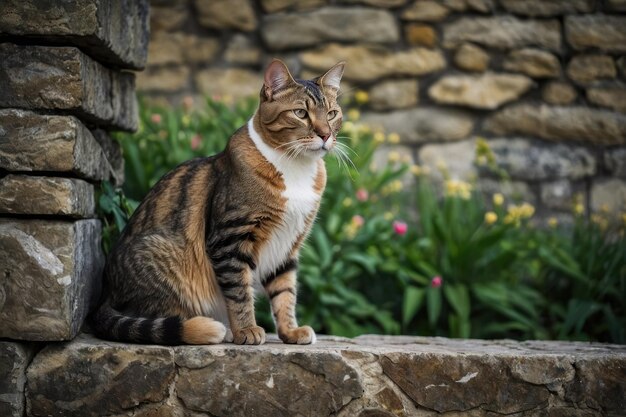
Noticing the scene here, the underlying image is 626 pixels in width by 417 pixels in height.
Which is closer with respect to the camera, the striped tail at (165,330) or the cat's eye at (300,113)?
the striped tail at (165,330)

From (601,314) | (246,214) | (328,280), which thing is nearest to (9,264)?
(246,214)

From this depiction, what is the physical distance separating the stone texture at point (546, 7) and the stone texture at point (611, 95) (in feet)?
1.75

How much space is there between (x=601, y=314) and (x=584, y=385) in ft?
5.62

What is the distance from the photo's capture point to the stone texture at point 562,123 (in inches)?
198

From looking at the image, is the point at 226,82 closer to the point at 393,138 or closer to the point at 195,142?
the point at 195,142

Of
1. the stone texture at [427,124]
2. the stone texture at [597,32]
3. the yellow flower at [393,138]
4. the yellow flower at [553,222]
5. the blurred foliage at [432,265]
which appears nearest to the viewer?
the blurred foliage at [432,265]

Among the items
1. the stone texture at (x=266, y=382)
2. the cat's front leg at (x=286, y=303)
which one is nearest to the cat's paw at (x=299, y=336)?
the cat's front leg at (x=286, y=303)

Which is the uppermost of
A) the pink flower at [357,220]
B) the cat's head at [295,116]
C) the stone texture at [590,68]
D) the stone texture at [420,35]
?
the cat's head at [295,116]

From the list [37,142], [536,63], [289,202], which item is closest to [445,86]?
[536,63]

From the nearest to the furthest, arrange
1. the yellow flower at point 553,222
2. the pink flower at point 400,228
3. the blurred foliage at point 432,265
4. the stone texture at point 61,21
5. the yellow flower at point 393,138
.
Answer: the stone texture at point 61,21 → the blurred foliage at point 432,265 → the pink flower at point 400,228 → the yellow flower at point 553,222 → the yellow flower at point 393,138

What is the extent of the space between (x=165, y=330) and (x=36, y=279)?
450 millimetres

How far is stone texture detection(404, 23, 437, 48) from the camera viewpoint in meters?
5.10

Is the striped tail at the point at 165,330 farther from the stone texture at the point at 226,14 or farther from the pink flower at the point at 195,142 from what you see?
the stone texture at the point at 226,14

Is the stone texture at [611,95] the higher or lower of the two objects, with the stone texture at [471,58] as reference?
lower
